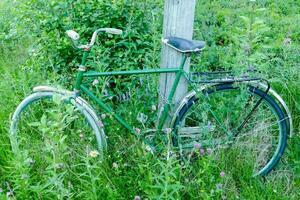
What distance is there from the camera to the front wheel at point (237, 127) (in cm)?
307

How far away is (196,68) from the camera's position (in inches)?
156

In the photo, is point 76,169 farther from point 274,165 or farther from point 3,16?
point 3,16

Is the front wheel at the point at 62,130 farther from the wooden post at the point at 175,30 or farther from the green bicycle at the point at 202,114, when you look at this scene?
the wooden post at the point at 175,30

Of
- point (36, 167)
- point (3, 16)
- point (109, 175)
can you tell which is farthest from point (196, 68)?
point (3, 16)

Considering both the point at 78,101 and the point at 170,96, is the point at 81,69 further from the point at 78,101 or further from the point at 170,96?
the point at 170,96

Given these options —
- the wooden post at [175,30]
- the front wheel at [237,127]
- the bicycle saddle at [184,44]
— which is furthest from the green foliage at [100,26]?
the front wheel at [237,127]

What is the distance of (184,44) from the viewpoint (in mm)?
2936

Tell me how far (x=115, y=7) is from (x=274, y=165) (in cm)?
206

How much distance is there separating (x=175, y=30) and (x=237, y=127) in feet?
3.21

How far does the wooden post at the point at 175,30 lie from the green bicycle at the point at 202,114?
0.14 meters

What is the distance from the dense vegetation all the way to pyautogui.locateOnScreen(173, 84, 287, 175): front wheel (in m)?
0.12

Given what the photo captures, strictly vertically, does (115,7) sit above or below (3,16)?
above

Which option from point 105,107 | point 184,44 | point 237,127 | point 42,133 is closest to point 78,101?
point 105,107

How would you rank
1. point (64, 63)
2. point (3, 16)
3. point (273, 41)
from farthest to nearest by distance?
1. point (3, 16)
2. point (273, 41)
3. point (64, 63)
